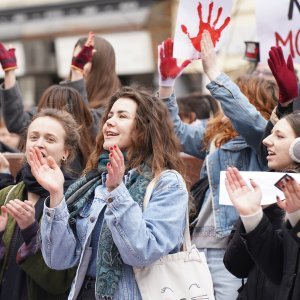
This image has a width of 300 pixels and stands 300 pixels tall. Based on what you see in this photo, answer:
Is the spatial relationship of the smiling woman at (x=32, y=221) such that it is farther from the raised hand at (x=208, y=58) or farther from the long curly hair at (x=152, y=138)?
the raised hand at (x=208, y=58)

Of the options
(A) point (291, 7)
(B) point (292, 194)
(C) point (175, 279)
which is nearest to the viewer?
(B) point (292, 194)

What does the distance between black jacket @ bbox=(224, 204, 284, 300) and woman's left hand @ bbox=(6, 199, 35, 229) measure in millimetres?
912

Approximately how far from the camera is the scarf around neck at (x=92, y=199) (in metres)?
3.45

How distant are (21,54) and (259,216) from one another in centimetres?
1102

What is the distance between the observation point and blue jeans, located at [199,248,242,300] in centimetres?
422

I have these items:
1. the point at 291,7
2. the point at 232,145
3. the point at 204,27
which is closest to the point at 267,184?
the point at 232,145

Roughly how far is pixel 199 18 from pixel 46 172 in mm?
1396

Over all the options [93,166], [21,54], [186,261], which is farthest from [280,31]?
[21,54]

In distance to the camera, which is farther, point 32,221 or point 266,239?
point 32,221

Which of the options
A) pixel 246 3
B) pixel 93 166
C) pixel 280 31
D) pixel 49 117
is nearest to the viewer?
pixel 93 166

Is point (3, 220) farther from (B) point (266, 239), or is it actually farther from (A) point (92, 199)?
(B) point (266, 239)

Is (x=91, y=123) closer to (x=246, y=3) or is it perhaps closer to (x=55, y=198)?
(x=55, y=198)

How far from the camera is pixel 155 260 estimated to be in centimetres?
345

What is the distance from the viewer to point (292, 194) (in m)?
3.12
